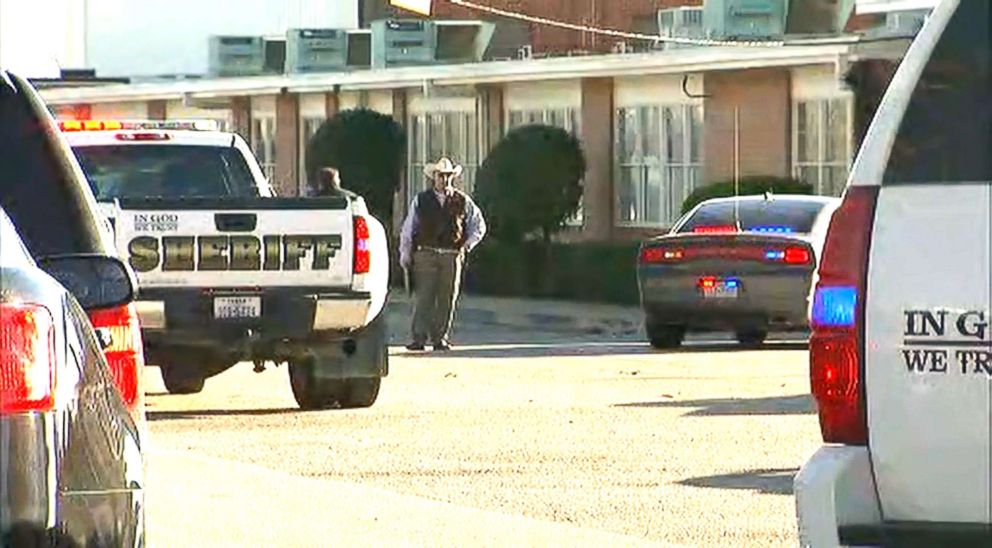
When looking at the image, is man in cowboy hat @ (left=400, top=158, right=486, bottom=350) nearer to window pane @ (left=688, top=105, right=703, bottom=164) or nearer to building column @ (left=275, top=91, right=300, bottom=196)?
window pane @ (left=688, top=105, right=703, bottom=164)

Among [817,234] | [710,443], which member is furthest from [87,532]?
[817,234]

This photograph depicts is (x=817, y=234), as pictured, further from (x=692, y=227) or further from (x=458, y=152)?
(x=458, y=152)

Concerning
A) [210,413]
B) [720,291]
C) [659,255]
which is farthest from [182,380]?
[659,255]

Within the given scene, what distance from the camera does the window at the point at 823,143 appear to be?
3853 centimetres

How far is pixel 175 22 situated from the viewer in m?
73.2

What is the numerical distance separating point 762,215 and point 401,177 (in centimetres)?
2275

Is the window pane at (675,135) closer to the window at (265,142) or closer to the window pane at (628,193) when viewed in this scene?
the window pane at (628,193)

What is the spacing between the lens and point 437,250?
2656 centimetres

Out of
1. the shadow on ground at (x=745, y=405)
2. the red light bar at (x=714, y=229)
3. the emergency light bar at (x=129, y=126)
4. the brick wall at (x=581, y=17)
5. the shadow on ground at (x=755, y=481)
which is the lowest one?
the shadow on ground at (x=745, y=405)

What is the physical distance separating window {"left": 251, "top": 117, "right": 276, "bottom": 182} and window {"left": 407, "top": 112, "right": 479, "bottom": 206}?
18.2ft

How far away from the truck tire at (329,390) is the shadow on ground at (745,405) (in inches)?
68.4

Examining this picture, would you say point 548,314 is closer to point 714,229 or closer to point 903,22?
point 903,22

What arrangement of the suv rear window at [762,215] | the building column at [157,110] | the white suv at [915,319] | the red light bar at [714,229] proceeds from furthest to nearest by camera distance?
the building column at [157,110] < the red light bar at [714,229] < the suv rear window at [762,215] < the white suv at [915,319]

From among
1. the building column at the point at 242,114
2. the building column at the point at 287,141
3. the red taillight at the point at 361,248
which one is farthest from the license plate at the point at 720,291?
the building column at the point at 242,114
